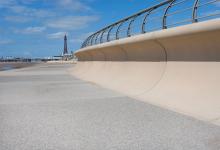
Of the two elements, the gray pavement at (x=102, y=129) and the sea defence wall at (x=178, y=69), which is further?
the sea defence wall at (x=178, y=69)

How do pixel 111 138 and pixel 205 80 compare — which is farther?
pixel 205 80

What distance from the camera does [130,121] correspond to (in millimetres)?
6781

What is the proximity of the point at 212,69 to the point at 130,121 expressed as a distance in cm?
190

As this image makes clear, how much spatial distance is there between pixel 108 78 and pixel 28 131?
367 inches

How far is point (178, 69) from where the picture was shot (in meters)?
8.53

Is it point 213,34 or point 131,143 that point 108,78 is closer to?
point 213,34

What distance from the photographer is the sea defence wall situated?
684 cm

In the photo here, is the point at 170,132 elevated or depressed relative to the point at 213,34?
depressed

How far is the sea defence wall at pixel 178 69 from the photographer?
22.4 ft

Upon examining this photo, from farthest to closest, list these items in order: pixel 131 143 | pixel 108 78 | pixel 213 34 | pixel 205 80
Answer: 1. pixel 108 78
2. pixel 205 80
3. pixel 213 34
4. pixel 131 143

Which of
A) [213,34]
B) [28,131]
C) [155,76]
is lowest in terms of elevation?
[28,131]

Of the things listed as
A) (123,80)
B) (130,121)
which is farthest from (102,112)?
Answer: (123,80)

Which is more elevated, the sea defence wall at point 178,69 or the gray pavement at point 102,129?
the sea defence wall at point 178,69

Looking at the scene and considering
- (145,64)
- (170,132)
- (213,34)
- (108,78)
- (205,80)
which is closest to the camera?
(170,132)
